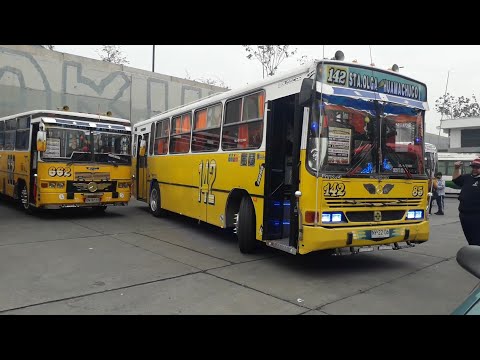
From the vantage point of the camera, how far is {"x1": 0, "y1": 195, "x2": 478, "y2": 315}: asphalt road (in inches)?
195

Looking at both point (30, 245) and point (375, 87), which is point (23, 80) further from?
point (375, 87)

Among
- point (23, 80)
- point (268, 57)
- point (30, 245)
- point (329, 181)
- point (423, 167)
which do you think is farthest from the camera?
point (268, 57)

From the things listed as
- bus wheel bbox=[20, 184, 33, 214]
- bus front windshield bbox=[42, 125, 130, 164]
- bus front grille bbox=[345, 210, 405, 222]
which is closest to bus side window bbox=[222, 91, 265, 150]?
bus front grille bbox=[345, 210, 405, 222]

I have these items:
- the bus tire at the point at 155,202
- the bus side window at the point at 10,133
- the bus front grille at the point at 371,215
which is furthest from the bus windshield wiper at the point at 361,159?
the bus side window at the point at 10,133

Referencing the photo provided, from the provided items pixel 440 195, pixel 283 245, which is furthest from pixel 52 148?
pixel 440 195

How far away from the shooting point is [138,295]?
17.5ft

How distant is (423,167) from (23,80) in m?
17.9

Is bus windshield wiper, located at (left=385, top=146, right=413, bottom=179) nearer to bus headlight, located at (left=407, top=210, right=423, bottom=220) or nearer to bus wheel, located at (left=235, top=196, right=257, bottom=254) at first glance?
bus headlight, located at (left=407, top=210, right=423, bottom=220)

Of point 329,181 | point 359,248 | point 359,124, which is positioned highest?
point 359,124

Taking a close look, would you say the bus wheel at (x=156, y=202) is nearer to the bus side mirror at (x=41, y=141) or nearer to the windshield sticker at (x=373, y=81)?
the bus side mirror at (x=41, y=141)

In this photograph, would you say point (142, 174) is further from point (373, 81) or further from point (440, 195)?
point (440, 195)

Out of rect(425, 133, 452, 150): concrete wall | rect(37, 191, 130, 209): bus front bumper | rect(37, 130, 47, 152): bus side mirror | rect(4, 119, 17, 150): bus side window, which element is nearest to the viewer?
rect(37, 130, 47, 152): bus side mirror

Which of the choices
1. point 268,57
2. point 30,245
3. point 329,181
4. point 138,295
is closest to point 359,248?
point 329,181

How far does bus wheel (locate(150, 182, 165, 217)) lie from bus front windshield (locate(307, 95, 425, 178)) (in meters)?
7.28
